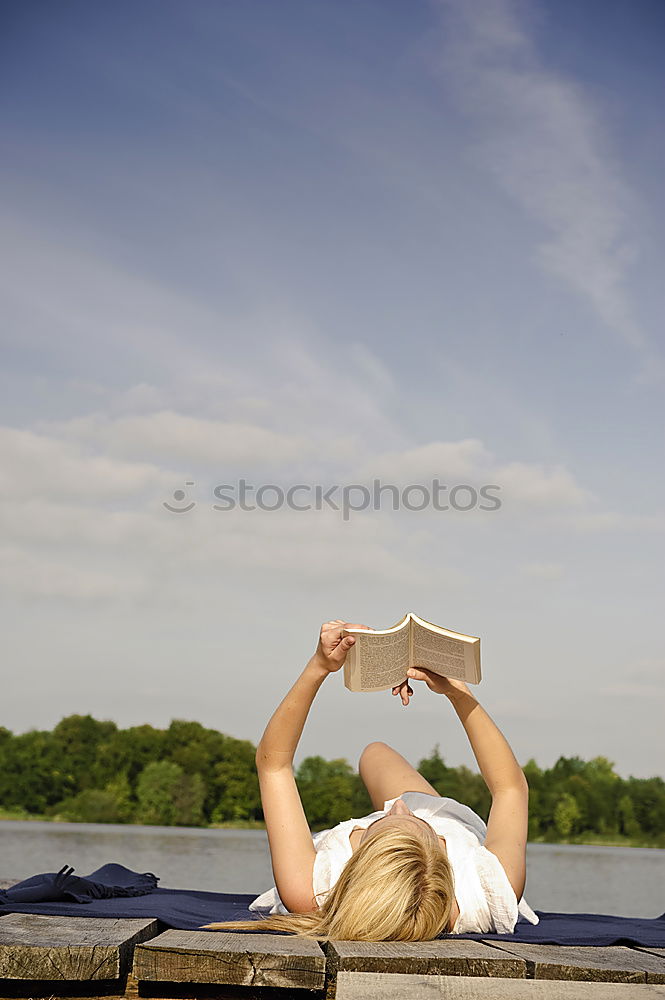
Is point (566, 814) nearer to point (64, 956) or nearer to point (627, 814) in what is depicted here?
point (627, 814)

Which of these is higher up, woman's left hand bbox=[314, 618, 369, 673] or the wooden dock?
woman's left hand bbox=[314, 618, 369, 673]

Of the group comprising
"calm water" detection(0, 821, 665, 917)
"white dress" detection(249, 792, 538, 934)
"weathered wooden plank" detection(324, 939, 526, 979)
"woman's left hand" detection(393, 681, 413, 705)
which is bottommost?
"calm water" detection(0, 821, 665, 917)

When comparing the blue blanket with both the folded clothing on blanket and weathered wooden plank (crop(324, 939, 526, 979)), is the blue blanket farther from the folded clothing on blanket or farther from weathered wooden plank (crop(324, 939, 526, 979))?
weathered wooden plank (crop(324, 939, 526, 979))

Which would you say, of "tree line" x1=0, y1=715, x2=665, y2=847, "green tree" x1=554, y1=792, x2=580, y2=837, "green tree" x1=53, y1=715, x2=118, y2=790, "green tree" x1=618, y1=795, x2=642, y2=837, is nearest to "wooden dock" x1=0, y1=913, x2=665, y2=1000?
"tree line" x1=0, y1=715, x2=665, y2=847

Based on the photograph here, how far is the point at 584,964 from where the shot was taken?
6.84ft

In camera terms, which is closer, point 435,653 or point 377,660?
point 377,660

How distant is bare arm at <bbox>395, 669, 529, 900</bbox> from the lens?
3.04 m

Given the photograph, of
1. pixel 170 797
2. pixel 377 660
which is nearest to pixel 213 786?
pixel 170 797

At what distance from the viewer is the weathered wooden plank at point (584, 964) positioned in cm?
205

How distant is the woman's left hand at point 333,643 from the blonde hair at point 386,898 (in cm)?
54

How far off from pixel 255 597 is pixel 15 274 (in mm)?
11072

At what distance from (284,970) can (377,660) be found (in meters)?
1.04

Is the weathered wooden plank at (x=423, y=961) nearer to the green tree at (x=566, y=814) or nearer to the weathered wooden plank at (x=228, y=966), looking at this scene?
the weathered wooden plank at (x=228, y=966)

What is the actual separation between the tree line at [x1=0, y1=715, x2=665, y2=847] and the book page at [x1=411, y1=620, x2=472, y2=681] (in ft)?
52.9
